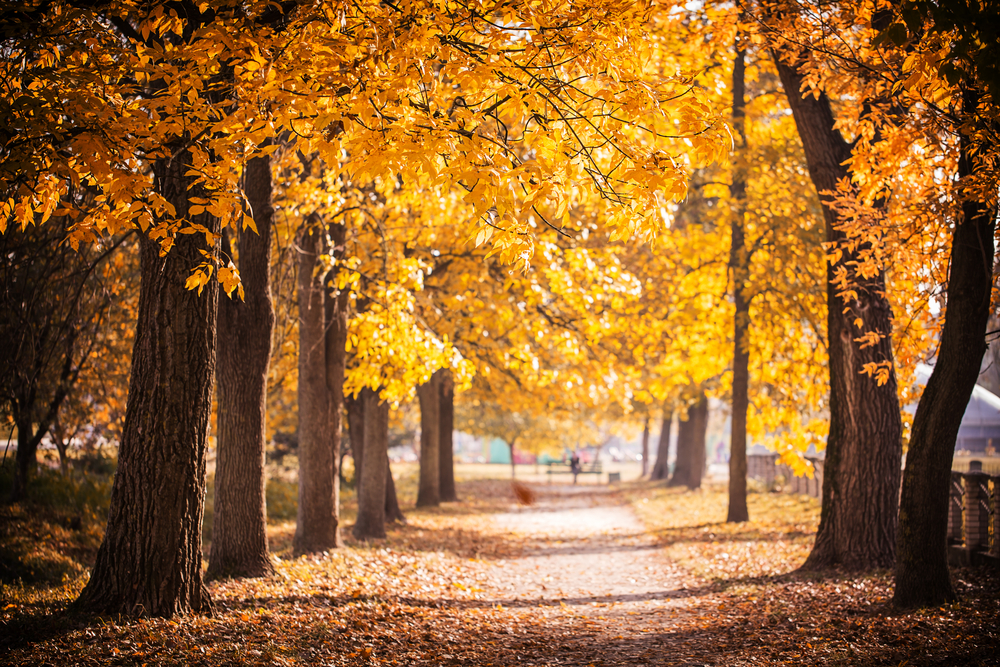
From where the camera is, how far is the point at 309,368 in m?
10.7

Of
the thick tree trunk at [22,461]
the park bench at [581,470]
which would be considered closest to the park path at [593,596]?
the thick tree trunk at [22,461]

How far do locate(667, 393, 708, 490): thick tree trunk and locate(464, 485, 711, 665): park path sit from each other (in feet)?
27.6

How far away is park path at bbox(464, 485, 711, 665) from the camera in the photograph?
639 centimetres

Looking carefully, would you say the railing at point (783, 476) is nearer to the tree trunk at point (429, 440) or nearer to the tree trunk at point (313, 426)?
the tree trunk at point (429, 440)

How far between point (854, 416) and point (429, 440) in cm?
1188

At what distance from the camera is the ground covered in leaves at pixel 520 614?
558 cm

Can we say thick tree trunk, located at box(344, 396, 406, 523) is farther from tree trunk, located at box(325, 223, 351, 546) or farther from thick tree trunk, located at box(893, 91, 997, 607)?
thick tree trunk, located at box(893, 91, 997, 607)

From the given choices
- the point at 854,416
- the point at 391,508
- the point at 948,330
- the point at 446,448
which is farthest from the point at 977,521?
the point at 446,448

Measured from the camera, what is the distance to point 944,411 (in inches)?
264

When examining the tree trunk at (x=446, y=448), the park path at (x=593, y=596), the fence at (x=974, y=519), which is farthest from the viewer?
the tree trunk at (x=446, y=448)

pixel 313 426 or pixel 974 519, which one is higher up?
pixel 313 426

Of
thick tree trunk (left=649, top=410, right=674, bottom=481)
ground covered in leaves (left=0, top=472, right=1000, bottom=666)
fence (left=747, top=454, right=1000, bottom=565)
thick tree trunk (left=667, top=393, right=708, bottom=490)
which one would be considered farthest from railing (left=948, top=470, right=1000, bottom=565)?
thick tree trunk (left=649, top=410, right=674, bottom=481)

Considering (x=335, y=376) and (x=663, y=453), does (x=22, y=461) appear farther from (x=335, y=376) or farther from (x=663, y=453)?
(x=663, y=453)

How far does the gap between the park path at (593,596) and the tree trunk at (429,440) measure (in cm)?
272
